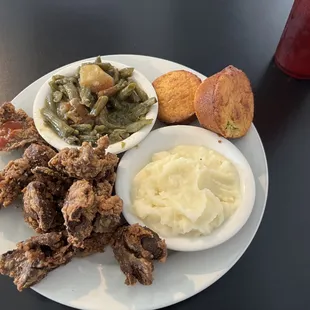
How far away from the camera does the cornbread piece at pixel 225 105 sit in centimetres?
222

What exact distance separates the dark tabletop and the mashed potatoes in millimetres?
357

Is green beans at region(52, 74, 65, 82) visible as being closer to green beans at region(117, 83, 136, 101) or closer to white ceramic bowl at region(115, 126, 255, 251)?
green beans at region(117, 83, 136, 101)

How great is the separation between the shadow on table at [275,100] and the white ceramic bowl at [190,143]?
1.60 ft

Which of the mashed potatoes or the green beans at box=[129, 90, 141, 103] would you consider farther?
the green beans at box=[129, 90, 141, 103]

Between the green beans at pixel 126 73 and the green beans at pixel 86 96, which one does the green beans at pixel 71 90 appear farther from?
the green beans at pixel 126 73

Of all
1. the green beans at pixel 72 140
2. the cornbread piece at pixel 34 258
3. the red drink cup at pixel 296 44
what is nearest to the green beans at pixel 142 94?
the green beans at pixel 72 140

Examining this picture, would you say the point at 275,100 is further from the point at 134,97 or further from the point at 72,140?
the point at 72,140

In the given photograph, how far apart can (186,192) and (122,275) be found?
0.47m

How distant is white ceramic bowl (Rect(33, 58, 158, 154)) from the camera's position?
2.21 meters

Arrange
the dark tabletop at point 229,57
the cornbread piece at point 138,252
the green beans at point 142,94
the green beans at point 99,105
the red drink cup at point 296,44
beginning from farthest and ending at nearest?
the red drink cup at point 296,44 < the green beans at point 142,94 < the green beans at point 99,105 < the dark tabletop at point 229,57 < the cornbread piece at point 138,252

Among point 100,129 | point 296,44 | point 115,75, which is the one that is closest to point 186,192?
point 100,129

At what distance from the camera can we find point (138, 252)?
188 centimetres

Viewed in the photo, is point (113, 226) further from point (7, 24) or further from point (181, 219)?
point (7, 24)

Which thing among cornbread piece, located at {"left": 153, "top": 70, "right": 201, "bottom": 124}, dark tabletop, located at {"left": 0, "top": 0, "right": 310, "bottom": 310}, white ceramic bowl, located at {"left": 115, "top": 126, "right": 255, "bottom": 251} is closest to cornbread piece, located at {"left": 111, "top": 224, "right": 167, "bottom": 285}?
white ceramic bowl, located at {"left": 115, "top": 126, "right": 255, "bottom": 251}
